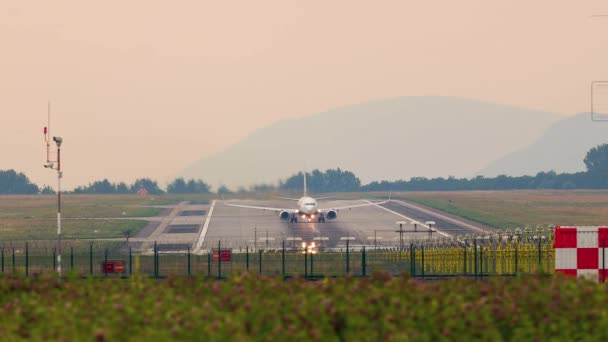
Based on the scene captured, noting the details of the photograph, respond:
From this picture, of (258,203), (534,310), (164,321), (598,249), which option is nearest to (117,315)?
(164,321)

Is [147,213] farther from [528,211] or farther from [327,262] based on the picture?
[327,262]

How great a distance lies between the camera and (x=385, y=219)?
12912 cm

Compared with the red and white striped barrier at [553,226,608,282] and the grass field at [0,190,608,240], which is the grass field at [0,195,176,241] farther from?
the red and white striped barrier at [553,226,608,282]

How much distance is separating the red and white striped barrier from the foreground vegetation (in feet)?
29.4

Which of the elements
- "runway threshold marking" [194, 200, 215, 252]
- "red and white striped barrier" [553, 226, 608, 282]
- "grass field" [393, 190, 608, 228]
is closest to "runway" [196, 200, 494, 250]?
"runway threshold marking" [194, 200, 215, 252]

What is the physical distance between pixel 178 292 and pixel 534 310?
21.3 feet

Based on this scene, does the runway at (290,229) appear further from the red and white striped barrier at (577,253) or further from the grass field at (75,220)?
the red and white striped barrier at (577,253)

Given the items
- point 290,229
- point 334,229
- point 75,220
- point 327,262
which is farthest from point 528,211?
point 327,262

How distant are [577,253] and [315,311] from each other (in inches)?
570

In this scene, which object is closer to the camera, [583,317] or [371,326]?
[371,326]

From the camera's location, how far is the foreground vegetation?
15266mm

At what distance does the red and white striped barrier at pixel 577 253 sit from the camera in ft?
92.8

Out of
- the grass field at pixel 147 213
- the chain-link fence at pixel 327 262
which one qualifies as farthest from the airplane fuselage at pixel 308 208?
the chain-link fence at pixel 327 262

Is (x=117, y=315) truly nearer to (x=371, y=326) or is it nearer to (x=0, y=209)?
(x=371, y=326)
